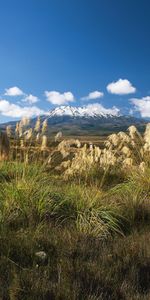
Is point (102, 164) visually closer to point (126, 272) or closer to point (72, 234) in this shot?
point (72, 234)

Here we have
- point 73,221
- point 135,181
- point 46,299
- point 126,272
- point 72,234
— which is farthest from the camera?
point 135,181

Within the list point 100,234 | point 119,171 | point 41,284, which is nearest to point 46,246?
point 100,234

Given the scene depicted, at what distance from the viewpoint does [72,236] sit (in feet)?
20.8

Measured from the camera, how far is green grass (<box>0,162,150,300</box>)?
4.38 metres

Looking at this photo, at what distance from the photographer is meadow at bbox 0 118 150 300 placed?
4.41m

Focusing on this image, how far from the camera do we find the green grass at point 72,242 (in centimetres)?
438

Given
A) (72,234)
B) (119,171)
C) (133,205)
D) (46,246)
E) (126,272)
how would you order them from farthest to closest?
(119,171), (133,205), (72,234), (46,246), (126,272)

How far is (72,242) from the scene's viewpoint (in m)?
6.03

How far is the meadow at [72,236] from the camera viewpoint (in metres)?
4.41

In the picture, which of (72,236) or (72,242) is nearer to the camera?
(72,242)

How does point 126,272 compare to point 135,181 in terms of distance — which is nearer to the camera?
point 126,272

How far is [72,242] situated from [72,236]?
31 centimetres

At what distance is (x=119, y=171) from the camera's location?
45.4ft

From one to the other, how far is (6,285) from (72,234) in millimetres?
2181
